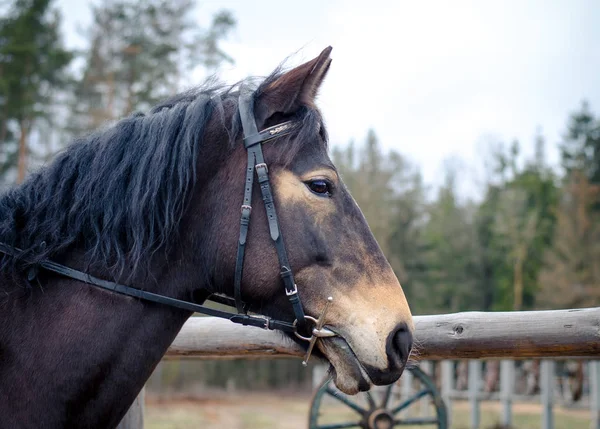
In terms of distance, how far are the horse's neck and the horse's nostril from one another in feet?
2.99

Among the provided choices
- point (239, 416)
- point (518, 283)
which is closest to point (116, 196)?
point (239, 416)

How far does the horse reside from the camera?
7.19 ft

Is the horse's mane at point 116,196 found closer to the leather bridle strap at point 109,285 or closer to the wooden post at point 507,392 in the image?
the leather bridle strap at point 109,285

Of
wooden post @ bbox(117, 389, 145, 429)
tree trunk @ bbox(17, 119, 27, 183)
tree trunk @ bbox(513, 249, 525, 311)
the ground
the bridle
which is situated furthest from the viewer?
tree trunk @ bbox(513, 249, 525, 311)

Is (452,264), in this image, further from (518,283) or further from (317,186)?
(317,186)

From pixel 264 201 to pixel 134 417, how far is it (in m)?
2.02

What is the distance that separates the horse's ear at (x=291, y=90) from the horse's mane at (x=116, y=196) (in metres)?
0.08

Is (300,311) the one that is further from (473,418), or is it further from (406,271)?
(406,271)

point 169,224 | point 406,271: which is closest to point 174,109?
point 169,224

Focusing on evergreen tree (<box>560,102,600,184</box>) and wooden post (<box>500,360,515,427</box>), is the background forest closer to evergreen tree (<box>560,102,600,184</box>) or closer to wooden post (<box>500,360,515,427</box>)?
evergreen tree (<box>560,102,600,184</box>)

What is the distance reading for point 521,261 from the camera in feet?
115

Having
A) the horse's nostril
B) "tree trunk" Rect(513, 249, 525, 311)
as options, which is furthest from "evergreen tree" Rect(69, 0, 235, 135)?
"tree trunk" Rect(513, 249, 525, 311)

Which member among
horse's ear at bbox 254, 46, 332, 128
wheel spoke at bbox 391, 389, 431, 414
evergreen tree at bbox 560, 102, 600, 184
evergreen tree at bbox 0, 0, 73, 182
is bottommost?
wheel spoke at bbox 391, 389, 431, 414

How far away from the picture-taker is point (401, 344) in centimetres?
220
